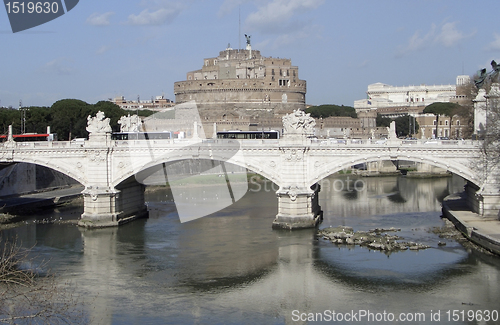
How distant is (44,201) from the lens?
134ft

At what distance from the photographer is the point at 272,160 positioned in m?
31.3

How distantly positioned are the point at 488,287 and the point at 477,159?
923 centimetres

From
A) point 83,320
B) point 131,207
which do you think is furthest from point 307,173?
point 83,320

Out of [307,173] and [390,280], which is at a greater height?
[307,173]

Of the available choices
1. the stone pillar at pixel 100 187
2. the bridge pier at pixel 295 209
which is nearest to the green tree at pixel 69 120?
the stone pillar at pixel 100 187

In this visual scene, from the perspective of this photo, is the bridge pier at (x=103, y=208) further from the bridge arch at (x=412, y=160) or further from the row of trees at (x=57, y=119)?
the row of trees at (x=57, y=119)

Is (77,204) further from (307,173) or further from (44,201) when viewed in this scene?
(307,173)

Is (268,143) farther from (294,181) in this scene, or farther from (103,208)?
(103,208)

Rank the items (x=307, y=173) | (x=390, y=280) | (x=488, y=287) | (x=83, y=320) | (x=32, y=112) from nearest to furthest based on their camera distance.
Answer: (x=83, y=320) < (x=488, y=287) < (x=390, y=280) < (x=307, y=173) < (x=32, y=112)

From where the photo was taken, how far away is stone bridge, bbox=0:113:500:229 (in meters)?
29.1

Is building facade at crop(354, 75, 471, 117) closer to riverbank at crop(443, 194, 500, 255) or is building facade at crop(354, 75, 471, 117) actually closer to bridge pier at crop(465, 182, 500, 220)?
riverbank at crop(443, 194, 500, 255)

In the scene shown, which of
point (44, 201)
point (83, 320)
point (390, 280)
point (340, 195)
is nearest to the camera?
point (83, 320)

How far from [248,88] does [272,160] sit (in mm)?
57700

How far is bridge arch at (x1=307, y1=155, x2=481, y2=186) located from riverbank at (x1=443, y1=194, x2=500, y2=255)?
183cm
